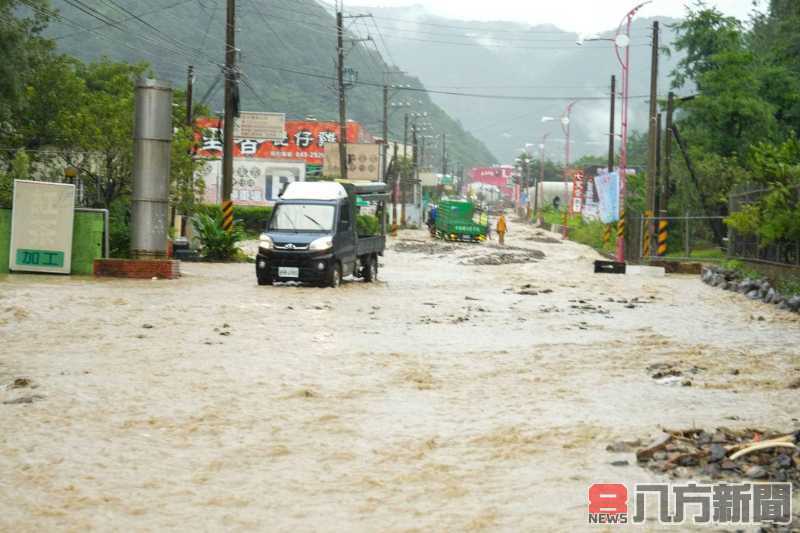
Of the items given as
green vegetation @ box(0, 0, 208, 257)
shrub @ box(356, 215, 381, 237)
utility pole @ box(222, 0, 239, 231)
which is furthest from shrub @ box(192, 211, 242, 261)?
shrub @ box(356, 215, 381, 237)

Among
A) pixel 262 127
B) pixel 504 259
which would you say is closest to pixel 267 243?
pixel 504 259

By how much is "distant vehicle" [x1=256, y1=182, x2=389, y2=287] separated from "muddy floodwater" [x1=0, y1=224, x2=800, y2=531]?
311 centimetres

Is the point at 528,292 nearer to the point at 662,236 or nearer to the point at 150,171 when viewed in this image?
the point at 150,171

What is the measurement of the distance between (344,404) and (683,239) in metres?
36.1

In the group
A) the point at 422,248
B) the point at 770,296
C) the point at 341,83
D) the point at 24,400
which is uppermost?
the point at 341,83

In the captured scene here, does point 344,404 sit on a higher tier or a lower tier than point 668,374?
lower

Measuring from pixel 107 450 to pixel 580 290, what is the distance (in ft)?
71.8

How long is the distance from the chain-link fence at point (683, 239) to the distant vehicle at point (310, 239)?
14.0 meters

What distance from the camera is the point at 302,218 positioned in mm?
27484

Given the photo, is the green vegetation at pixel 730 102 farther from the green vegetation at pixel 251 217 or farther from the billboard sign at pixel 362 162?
the green vegetation at pixel 251 217

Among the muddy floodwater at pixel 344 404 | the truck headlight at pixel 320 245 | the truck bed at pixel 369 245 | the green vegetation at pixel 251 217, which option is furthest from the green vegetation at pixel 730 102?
the green vegetation at pixel 251 217

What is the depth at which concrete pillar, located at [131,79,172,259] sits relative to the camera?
94.8 feet

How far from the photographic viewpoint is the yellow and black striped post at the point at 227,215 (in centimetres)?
3778

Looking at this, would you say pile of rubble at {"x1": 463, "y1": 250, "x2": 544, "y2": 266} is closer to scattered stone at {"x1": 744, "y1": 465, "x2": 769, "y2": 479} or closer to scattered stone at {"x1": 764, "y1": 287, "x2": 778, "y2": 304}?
scattered stone at {"x1": 764, "y1": 287, "x2": 778, "y2": 304}
